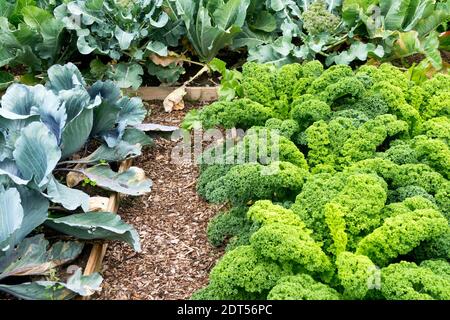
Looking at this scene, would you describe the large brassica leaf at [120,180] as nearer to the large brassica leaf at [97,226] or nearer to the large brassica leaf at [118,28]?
the large brassica leaf at [97,226]

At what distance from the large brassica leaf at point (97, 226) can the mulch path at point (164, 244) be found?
198 millimetres

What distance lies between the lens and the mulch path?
3779mm

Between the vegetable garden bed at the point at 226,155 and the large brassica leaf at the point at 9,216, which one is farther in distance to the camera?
the large brassica leaf at the point at 9,216

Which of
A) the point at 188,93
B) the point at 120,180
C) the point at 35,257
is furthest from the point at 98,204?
the point at 188,93

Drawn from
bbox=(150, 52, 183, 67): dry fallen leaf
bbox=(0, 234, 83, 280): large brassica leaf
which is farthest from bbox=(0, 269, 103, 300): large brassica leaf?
bbox=(150, 52, 183, 67): dry fallen leaf

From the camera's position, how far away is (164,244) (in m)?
4.10

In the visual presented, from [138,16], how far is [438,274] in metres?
3.59

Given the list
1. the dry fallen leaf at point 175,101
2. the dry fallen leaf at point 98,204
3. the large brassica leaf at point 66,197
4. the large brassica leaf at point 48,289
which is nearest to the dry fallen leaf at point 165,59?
the dry fallen leaf at point 175,101

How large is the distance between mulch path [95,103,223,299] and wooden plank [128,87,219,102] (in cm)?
91

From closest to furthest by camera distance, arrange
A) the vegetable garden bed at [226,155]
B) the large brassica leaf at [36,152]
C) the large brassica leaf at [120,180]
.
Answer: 1. the vegetable garden bed at [226,155]
2. the large brassica leaf at [36,152]
3. the large brassica leaf at [120,180]

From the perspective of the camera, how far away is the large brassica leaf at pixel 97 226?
374 cm

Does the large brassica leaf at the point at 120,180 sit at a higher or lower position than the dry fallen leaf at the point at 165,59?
lower

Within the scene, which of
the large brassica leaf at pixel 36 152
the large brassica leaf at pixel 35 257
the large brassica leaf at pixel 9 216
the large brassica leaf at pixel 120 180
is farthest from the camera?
the large brassica leaf at pixel 120 180
